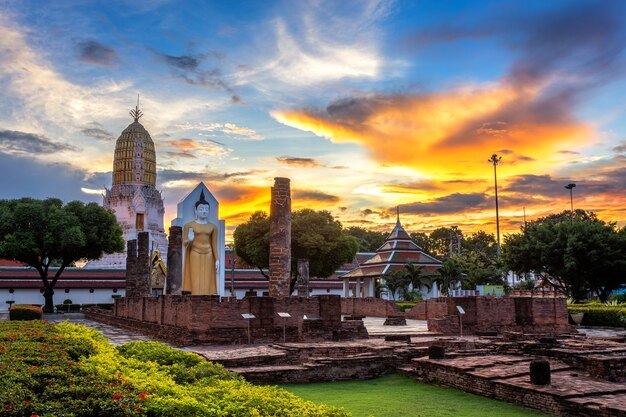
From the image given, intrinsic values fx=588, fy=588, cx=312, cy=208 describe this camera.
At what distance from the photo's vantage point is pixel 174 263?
23.4 meters

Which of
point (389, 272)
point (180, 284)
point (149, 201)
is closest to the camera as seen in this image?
point (180, 284)

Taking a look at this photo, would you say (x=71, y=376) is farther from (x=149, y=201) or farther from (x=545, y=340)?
(x=149, y=201)

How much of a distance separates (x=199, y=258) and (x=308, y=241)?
16890 mm

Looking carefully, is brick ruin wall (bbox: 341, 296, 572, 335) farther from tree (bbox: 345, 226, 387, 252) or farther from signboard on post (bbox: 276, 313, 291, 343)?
tree (bbox: 345, 226, 387, 252)

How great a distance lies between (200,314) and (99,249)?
81.7 ft

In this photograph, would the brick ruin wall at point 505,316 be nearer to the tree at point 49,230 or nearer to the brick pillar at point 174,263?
the brick pillar at point 174,263

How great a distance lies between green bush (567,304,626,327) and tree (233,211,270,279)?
21705mm

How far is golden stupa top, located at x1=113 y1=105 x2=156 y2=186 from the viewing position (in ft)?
233

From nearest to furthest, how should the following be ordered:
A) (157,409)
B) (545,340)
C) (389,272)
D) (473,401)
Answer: (157,409)
(473,401)
(545,340)
(389,272)

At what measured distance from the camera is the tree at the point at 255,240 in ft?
140

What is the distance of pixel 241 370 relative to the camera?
37.8 feet

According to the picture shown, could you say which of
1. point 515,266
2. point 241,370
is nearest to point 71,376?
point 241,370

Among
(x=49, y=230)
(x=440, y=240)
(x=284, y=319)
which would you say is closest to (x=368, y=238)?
(x=440, y=240)

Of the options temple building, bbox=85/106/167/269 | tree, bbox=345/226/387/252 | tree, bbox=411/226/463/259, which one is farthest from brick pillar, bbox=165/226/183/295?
tree, bbox=411/226/463/259
